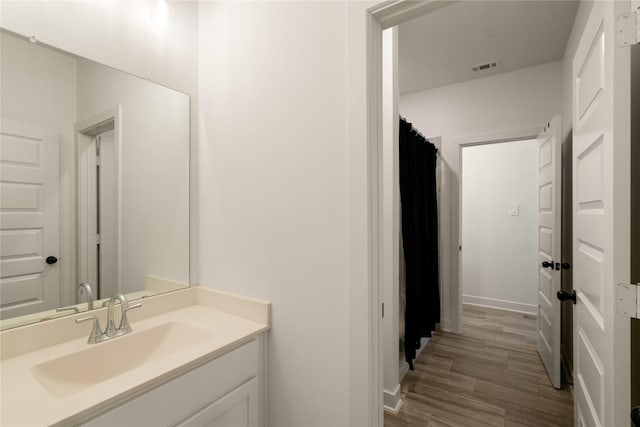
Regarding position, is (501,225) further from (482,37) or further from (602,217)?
(602,217)

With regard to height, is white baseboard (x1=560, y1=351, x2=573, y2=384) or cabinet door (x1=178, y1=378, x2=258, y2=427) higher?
cabinet door (x1=178, y1=378, x2=258, y2=427)

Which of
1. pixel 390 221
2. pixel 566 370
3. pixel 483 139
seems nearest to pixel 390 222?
pixel 390 221

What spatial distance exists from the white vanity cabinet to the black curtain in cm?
140

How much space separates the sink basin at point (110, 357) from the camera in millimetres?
988

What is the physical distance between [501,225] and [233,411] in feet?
12.9

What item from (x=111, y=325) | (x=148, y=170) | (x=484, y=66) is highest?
(x=484, y=66)

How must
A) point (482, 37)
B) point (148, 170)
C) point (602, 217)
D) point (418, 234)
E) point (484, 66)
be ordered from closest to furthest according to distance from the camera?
point (602, 217) → point (148, 170) → point (482, 37) → point (418, 234) → point (484, 66)

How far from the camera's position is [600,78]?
3.01ft

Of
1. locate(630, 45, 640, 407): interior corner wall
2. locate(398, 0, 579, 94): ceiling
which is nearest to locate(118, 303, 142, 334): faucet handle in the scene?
locate(630, 45, 640, 407): interior corner wall

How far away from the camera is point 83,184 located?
1.25m

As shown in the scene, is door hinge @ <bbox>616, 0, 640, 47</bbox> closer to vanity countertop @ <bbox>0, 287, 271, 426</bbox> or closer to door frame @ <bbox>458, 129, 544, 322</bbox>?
vanity countertop @ <bbox>0, 287, 271, 426</bbox>

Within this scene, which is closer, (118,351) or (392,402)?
(118,351)

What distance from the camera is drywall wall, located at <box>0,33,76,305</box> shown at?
41.1 inches

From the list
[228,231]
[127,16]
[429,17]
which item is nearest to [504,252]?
[429,17]
